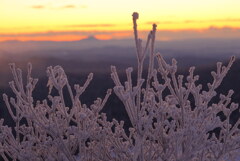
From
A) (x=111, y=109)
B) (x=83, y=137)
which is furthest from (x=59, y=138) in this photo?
(x=111, y=109)

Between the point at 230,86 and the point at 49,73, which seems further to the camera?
the point at 230,86

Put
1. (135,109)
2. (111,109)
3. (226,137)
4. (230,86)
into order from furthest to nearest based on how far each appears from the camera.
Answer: (230,86) → (111,109) → (226,137) → (135,109)

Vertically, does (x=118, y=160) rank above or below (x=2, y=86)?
above

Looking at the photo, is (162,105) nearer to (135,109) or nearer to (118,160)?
(135,109)

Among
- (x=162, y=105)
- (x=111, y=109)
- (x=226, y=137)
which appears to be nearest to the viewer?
(x=162, y=105)

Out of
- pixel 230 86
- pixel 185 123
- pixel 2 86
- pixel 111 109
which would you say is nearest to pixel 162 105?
pixel 185 123

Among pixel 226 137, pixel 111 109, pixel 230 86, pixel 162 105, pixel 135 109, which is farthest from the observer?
pixel 230 86

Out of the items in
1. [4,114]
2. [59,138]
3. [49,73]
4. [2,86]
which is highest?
[49,73]

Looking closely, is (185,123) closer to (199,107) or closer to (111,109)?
(199,107)

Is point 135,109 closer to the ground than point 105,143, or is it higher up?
higher up
